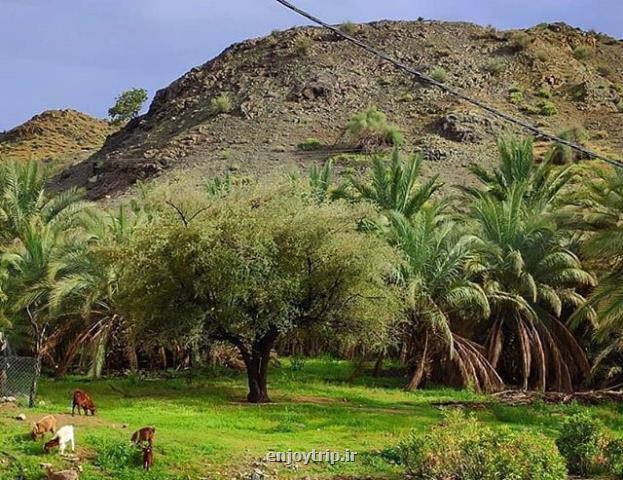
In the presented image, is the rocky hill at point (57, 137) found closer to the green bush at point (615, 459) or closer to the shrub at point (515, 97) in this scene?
the shrub at point (515, 97)

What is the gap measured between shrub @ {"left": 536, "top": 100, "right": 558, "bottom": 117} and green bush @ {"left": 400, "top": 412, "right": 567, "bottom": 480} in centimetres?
5852

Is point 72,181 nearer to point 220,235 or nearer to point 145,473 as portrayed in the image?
point 220,235

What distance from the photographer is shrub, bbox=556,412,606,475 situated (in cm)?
1566

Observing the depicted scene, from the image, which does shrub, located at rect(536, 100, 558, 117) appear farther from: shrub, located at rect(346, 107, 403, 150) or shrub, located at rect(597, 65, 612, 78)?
shrub, located at rect(346, 107, 403, 150)

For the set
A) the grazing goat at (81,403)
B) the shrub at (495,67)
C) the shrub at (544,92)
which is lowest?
the grazing goat at (81,403)

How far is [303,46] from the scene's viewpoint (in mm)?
81625

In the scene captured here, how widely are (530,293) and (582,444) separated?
13.4 m

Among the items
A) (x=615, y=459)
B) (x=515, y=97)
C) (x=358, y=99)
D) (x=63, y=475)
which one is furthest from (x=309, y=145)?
(x=63, y=475)

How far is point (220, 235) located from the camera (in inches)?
882

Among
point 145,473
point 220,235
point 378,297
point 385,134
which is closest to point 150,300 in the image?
point 220,235

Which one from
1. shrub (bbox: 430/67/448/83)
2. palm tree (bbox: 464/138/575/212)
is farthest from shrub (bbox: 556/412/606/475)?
shrub (bbox: 430/67/448/83)

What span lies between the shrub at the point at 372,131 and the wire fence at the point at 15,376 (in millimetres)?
43191

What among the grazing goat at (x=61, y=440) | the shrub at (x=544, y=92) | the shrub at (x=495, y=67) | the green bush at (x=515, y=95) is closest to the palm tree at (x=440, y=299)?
the grazing goat at (x=61, y=440)

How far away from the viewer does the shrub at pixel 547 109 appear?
70.2 meters
